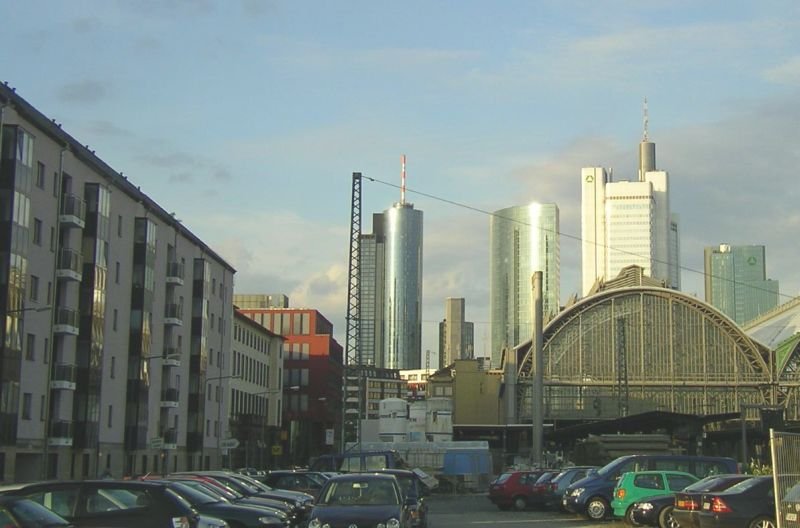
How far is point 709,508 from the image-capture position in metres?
22.5

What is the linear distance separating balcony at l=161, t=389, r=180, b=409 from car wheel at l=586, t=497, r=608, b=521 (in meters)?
42.1

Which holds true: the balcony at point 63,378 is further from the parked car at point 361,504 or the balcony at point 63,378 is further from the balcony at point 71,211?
the parked car at point 361,504

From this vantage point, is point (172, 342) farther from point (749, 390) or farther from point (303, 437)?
point (749, 390)

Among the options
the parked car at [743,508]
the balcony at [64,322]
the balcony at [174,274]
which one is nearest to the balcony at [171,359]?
the balcony at [174,274]

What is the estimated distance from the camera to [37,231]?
4944 centimetres

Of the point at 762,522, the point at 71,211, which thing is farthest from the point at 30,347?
the point at 762,522

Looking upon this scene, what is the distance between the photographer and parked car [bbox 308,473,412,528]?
65.2 feet

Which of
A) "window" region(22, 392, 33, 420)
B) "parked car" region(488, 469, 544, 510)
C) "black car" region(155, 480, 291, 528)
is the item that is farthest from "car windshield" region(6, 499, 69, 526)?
"window" region(22, 392, 33, 420)

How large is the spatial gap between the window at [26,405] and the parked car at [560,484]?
2332cm

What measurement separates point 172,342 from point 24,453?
23.6 m

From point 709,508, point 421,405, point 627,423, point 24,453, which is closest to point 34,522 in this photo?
point 709,508

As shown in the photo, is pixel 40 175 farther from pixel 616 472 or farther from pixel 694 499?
pixel 694 499

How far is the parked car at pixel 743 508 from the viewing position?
2198 centimetres

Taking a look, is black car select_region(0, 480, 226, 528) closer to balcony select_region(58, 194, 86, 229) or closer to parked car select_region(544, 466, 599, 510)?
parked car select_region(544, 466, 599, 510)
